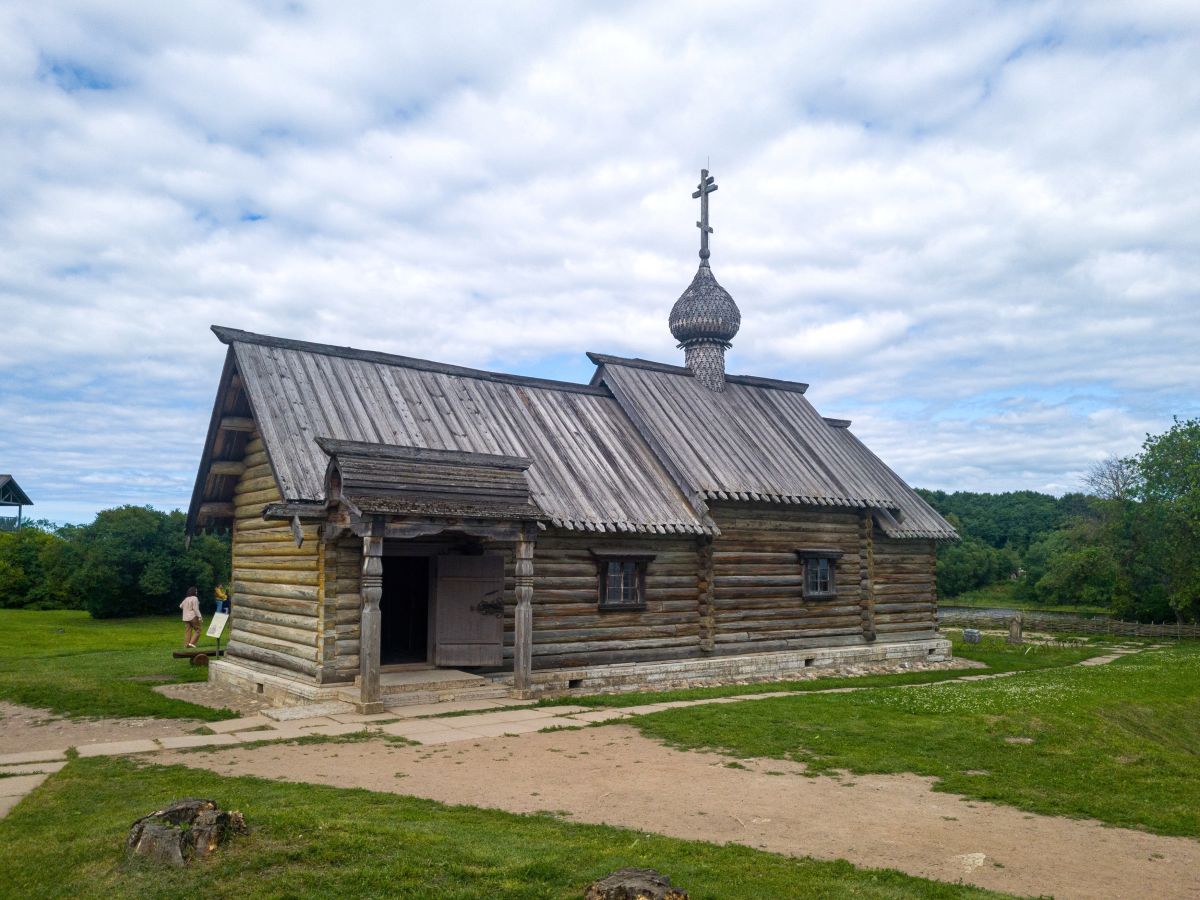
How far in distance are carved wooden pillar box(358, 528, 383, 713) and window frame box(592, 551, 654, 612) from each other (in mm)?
5132

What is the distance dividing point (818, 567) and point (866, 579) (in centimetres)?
180

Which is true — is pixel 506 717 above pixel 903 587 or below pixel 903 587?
below

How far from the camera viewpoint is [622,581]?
18.6 m

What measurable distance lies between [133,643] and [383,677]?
18182 mm

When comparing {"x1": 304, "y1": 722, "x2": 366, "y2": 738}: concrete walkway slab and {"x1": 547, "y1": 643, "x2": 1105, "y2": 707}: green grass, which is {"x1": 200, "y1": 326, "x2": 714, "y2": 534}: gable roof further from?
{"x1": 304, "y1": 722, "x2": 366, "y2": 738}: concrete walkway slab

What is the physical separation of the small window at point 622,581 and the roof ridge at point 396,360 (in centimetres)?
534

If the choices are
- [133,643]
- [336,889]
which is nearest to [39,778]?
[336,889]

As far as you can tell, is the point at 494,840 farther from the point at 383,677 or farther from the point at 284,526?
the point at 284,526

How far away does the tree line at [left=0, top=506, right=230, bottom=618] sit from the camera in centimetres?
3953

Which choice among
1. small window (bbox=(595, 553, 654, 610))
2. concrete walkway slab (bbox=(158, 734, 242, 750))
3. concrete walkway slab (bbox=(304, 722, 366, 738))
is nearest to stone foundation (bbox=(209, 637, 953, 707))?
small window (bbox=(595, 553, 654, 610))

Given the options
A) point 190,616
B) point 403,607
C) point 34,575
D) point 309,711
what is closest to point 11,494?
point 34,575

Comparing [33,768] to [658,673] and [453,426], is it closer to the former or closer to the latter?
[453,426]

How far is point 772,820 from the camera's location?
8.36 metres

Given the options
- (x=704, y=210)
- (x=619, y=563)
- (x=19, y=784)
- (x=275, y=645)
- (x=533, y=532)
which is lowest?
(x=19, y=784)
